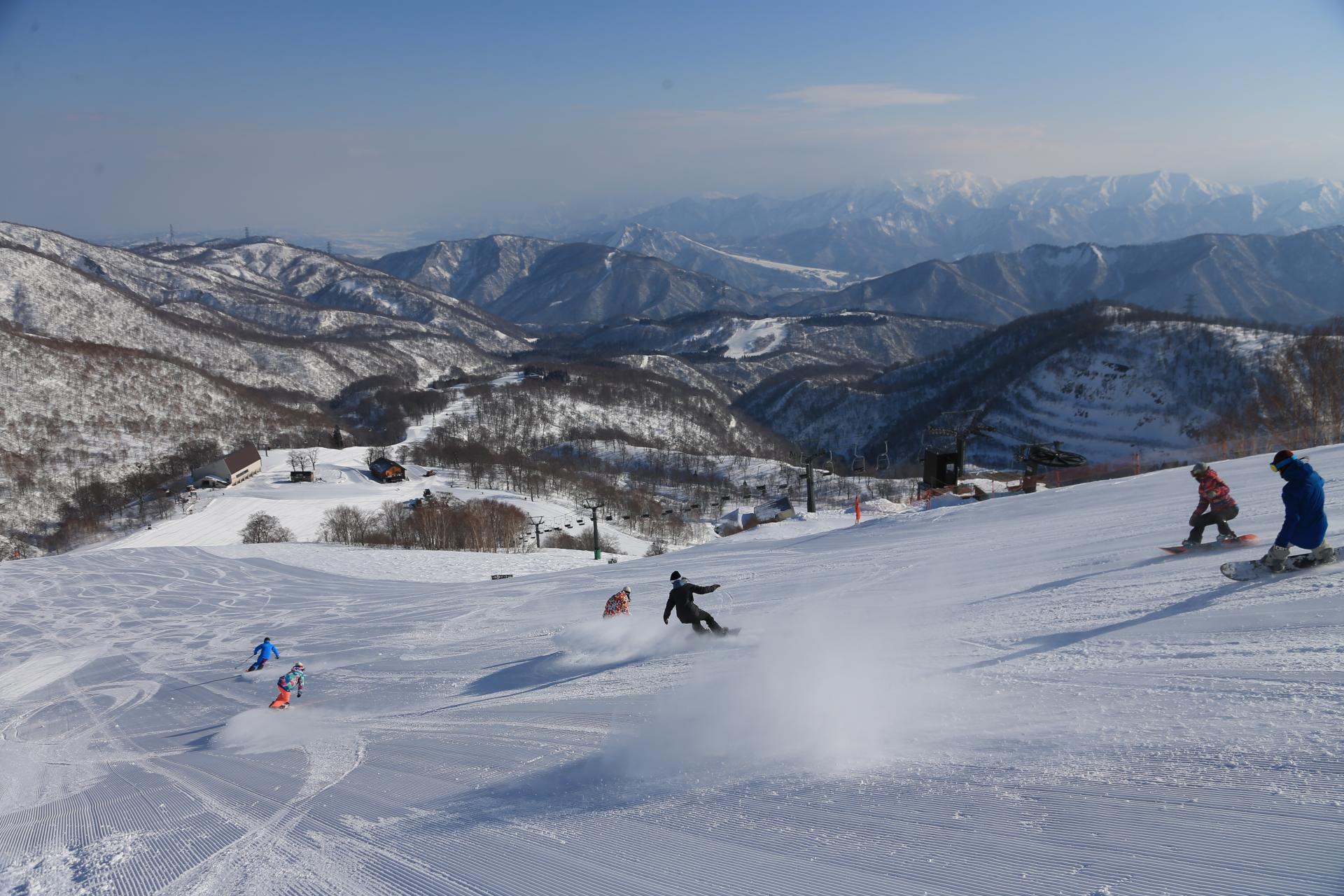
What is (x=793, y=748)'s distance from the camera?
7957 millimetres

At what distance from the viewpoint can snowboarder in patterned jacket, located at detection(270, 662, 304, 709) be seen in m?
14.7

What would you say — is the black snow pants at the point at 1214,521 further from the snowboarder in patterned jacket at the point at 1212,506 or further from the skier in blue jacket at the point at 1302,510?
the skier in blue jacket at the point at 1302,510

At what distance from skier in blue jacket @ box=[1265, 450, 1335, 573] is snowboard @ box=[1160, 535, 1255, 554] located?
7.26 ft

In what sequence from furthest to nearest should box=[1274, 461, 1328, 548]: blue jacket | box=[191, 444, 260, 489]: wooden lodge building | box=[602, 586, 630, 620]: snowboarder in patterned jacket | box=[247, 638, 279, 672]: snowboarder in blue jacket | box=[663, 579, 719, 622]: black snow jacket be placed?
box=[191, 444, 260, 489]: wooden lodge building
box=[247, 638, 279, 672]: snowboarder in blue jacket
box=[602, 586, 630, 620]: snowboarder in patterned jacket
box=[663, 579, 719, 622]: black snow jacket
box=[1274, 461, 1328, 548]: blue jacket

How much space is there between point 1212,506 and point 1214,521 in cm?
24

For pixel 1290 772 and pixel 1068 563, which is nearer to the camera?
pixel 1290 772

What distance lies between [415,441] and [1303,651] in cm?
13719

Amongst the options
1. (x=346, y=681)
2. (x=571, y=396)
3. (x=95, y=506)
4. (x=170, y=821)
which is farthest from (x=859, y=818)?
(x=571, y=396)

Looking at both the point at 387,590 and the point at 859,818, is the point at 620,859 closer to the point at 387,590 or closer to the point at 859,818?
the point at 859,818

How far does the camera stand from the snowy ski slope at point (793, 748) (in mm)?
5590

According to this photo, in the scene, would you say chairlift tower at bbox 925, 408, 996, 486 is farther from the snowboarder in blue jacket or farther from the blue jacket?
the snowboarder in blue jacket

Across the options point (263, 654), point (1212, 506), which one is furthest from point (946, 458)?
point (263, 654)

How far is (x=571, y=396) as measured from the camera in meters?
176

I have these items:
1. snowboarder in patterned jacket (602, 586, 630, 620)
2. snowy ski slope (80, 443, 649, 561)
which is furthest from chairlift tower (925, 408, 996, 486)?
snowboarder in patterned jacket (602, 586, 630, 620)
